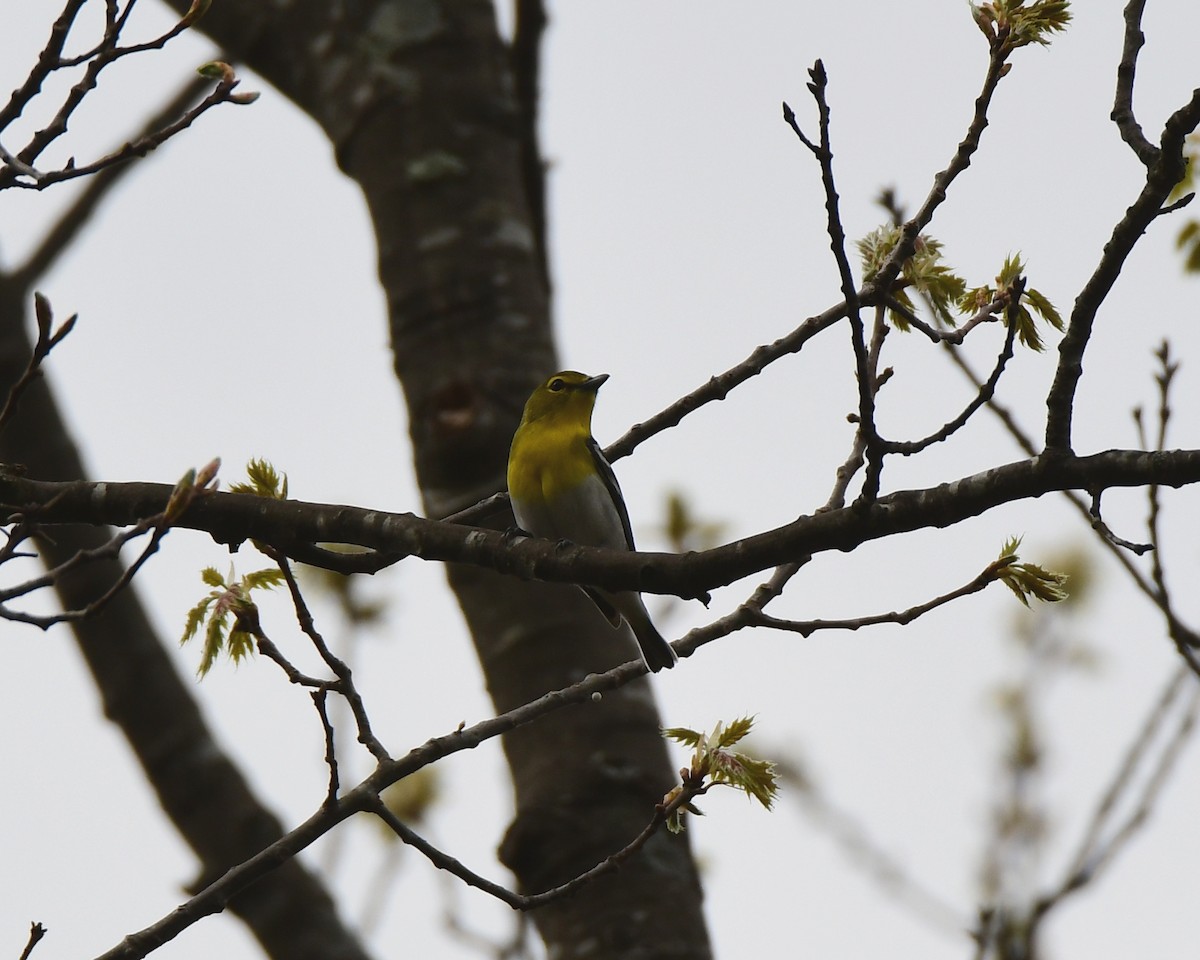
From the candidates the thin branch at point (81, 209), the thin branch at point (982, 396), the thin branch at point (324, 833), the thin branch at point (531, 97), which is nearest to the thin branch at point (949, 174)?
the thin branch at point (982, 396)

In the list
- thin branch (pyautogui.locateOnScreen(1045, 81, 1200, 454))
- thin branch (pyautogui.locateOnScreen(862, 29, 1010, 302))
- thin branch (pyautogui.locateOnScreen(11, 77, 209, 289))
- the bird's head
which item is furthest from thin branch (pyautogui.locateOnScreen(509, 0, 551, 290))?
thin branch (pyautogui.locateOnScreen(1045, 81, 1200, 454))

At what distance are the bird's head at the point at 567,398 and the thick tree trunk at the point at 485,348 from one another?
313 mm

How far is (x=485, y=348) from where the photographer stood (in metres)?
5.17

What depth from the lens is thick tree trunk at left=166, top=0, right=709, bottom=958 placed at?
4551 mm

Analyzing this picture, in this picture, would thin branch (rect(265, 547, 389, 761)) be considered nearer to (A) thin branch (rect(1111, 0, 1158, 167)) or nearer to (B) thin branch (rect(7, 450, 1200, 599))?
(B) thin branch (rect(7, 450, 1200, 599))

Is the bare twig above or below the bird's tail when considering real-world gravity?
below

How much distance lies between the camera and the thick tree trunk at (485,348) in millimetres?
4551

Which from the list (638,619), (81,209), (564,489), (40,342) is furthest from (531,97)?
(40,342)

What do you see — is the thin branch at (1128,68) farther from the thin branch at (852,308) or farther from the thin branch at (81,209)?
the thin branch at (81,209)

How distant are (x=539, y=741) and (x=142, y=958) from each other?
185 centimetres

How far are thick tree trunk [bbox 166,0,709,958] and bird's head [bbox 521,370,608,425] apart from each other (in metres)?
0.31

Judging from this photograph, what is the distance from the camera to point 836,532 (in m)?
2.57

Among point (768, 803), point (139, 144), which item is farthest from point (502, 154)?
point (768, 803)

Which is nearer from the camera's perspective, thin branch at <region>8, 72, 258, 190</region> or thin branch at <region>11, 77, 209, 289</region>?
thin branch at <region>8, 72, 258, 190</region>
